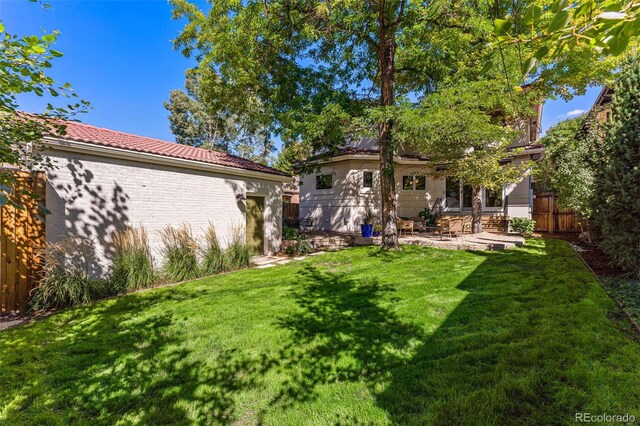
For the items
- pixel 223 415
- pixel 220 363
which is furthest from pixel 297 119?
pixel 223 415

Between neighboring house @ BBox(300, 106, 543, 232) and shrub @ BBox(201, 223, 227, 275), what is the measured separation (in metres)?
7.26

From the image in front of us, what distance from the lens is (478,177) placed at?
11.3 meters

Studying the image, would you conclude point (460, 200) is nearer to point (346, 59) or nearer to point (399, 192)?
point (399, 192)

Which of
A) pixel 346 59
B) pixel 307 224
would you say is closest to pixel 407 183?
pixel 307 224

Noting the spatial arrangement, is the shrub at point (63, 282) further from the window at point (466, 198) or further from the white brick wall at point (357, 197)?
the window at point (466, 198)

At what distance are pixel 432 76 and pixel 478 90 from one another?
3.36 m

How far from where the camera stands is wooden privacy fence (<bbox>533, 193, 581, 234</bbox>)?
49.7 feet

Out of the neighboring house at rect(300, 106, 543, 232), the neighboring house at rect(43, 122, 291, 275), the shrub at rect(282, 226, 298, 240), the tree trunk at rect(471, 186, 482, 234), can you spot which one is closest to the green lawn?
the neighboring house at rect(43, 122, 291, 275)

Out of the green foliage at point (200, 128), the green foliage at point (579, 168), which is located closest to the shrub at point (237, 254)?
the green foliage at point (579, 168)

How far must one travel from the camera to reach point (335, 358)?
346cm

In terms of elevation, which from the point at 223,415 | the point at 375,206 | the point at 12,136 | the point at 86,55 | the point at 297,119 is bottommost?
the point at 223,415

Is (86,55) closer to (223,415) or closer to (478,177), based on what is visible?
(223,415)

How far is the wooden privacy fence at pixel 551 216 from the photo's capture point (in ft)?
49.7

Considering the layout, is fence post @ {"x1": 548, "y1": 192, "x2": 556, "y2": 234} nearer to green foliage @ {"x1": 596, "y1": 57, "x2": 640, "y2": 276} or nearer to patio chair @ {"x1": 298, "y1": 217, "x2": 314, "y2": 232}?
green foliage @ {"x1": 596, "y1": 57, "x2": 640, "y2": 276}
